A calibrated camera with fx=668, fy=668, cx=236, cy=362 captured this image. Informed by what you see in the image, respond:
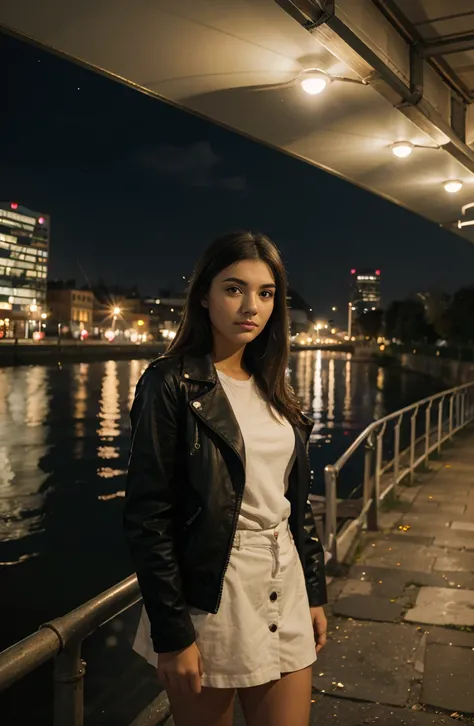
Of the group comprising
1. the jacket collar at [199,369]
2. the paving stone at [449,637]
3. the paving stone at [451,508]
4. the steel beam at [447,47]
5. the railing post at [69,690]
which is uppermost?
the steel beam at [447,47]

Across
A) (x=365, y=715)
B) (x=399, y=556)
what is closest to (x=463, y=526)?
(x=399, y=556)

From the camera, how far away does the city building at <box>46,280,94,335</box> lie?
11900cm

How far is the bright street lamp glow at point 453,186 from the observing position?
7.04 meters

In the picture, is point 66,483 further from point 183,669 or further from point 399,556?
point 183,669

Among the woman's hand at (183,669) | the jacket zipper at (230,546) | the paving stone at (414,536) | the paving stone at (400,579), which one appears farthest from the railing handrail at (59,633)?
the paving stone at (414,536)

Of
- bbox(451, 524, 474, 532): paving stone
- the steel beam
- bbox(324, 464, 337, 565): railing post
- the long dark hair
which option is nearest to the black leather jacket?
the long dark hair

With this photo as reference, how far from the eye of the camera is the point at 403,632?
13.0ft

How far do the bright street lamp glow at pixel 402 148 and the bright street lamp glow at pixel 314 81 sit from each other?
1.36 metres

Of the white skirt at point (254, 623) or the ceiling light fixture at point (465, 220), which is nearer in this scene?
the white skirt at point (254, 623)

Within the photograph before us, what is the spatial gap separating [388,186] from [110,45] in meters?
4.14

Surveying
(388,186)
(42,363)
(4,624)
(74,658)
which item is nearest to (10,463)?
(4,624)

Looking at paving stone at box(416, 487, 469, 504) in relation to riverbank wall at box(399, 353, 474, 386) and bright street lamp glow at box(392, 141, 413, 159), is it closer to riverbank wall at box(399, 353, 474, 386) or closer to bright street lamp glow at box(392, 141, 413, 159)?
bright street lamp glow at box(392, 141, 413, 159)

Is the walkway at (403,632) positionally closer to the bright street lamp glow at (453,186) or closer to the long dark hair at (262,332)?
the long dark hair at (262,332)

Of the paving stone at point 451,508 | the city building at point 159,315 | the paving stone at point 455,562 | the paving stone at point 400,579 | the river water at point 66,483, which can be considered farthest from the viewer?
the city building at point 159,315
